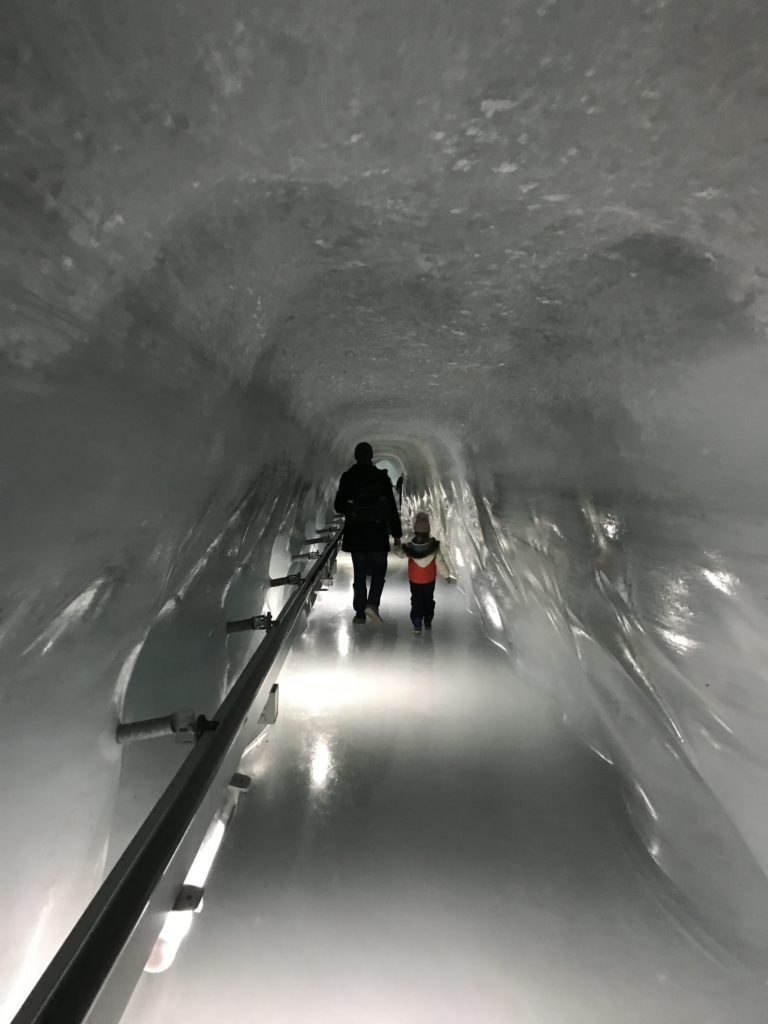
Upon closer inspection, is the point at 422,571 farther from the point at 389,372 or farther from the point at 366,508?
the point at 389,372

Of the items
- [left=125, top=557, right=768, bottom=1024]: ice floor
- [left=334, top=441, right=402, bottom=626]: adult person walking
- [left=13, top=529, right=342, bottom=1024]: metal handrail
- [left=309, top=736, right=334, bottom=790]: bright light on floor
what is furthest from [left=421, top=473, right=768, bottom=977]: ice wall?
[left=334, top=441, right=402, bottom=626]: adult person walking

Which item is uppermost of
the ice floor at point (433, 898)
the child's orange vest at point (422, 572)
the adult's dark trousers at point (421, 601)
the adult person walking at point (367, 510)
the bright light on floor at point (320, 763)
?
the adult person walking at point (367, 510)

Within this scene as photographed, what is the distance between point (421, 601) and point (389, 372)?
8.76ft

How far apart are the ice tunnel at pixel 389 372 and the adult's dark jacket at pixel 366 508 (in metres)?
2.00

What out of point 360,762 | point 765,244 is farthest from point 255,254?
point 360,762

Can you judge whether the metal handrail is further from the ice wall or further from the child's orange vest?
the child's orange vest

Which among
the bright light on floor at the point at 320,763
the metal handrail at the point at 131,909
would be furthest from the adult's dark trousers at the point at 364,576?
the metal handrail at the point at 131,909

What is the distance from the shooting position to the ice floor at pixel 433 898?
1881 millimetres

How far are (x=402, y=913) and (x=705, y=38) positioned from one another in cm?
254

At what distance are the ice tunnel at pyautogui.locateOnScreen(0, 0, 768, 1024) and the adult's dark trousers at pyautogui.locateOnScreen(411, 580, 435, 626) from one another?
208cm

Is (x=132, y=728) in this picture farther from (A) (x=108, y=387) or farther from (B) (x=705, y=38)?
(B) (x=705, y=38)

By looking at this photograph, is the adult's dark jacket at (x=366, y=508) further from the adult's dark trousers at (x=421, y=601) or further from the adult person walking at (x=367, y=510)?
the adult's dark trousers at (x=421, y=601)

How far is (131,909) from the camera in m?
1.16

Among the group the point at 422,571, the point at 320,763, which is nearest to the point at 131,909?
the point at 320,763
